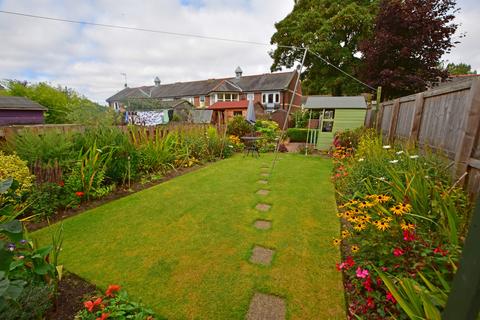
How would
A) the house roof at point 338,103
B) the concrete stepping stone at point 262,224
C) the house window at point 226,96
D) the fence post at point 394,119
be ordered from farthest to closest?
the house window at point 226,96 < the house roof at point 338,103 < the fence post at point 394,119 < the concrete stepping stone at point 262,224

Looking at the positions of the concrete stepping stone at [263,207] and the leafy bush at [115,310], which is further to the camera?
the concrete stepping stone at [263,207]

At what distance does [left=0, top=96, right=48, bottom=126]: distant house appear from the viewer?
12.8 metres

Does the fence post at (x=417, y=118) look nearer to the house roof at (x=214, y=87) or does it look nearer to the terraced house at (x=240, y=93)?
the terraced house at (x=240, y=93)

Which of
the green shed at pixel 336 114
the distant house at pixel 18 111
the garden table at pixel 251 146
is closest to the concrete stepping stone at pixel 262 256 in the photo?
the garden table at pixel 251 146

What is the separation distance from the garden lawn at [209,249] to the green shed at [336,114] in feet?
15.9

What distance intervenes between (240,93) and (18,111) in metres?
21.9

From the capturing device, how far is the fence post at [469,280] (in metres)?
0.67

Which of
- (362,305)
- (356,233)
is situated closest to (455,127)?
(356,233)

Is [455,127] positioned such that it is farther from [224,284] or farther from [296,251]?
[224,284]

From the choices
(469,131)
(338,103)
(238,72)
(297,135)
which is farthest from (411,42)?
(238,72)

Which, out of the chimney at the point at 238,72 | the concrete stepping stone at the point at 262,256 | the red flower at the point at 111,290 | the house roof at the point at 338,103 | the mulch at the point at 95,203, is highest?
the chimney at the point at 238,72

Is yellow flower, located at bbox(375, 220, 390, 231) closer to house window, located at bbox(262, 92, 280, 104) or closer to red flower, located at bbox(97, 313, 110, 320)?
red flower, located at bbox(97, 313, 110, 320)

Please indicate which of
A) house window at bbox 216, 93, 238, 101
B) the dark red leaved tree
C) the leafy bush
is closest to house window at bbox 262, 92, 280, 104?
house window at bbox 216, 93, 238, 101

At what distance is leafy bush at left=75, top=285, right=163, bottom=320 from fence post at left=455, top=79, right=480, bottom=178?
3.48 m
